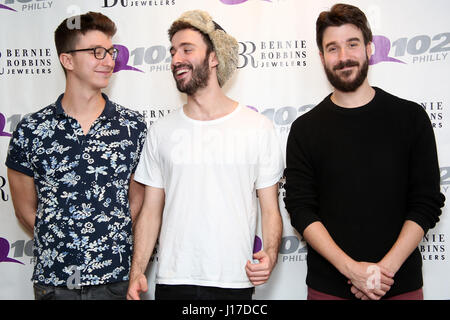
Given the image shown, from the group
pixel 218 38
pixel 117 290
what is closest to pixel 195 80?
pixel 218 38

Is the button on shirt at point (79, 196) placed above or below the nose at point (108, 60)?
below

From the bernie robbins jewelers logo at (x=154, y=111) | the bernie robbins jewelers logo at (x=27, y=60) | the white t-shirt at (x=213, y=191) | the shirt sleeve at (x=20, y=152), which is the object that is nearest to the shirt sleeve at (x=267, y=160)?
the white t-shirt at (x=213, y=191)

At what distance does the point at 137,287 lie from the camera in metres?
2.04

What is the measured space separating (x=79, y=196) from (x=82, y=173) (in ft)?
0.33

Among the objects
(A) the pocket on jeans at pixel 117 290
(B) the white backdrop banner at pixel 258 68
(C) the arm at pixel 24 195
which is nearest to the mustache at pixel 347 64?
(B) the white backdrop banner at pixel 258 68

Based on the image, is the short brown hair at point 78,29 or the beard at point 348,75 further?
the short brown hair at point 78,29

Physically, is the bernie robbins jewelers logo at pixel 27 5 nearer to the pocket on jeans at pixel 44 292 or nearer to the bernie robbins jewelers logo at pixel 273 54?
the bernie robbins jewelers logo at pixel 273 54

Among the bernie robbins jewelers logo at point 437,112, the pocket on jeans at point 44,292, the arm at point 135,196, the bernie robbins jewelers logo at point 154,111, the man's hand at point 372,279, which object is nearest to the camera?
the man's hand at point 372,279

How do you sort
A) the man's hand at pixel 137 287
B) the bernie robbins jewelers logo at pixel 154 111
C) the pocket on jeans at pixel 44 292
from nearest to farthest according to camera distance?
1. the man's hand at pixel 137 287
2. the pocket on jeans at pixel 44 292
3. the bernie robbins jewelers logo at pixel 154 111

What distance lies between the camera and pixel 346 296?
200 centimetres

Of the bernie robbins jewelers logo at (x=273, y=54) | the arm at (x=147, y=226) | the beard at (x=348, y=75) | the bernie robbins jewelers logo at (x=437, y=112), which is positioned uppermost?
the bernie robbins jewelers logo at (x=273, y=54)

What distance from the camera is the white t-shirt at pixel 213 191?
6.72 feet

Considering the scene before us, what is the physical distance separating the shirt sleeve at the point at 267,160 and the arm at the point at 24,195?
1.09m
